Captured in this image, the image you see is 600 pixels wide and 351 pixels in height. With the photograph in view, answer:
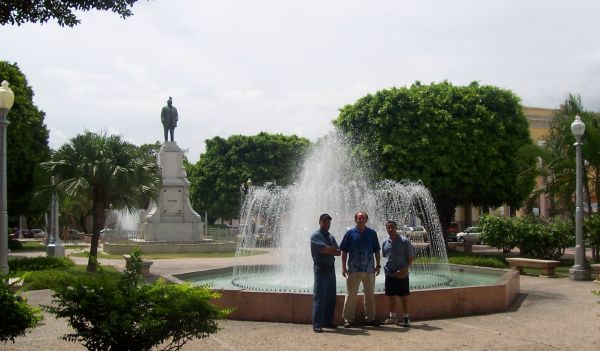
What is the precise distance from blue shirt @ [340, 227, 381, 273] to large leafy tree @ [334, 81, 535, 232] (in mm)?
18980

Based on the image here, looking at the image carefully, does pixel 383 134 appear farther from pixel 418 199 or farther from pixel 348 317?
pixel 348 317

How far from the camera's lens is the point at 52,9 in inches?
289

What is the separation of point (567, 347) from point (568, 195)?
13.6 meters

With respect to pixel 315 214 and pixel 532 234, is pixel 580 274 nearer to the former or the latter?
pixel 532 234

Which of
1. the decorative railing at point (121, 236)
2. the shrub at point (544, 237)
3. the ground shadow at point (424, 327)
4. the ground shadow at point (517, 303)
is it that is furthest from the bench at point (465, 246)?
the ground shadow at point (424, 327)

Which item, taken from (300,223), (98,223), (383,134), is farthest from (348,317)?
(383,134)

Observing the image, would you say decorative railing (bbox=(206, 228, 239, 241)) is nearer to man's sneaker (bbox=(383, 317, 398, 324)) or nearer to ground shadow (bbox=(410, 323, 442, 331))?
man's sneaker (bbox=(383, 317, 398, 324))

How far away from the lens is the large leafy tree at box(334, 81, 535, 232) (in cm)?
2769

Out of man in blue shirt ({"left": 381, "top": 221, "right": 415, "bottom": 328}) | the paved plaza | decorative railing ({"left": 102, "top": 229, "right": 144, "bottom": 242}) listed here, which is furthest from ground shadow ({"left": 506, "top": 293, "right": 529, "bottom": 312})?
decorative railing ({"left": 102, "top": 229, "right": 144, "bottom": 242})

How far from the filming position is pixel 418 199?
2611 cm

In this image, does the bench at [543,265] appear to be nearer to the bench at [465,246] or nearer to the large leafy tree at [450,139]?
the large leafy tree at [450,139]

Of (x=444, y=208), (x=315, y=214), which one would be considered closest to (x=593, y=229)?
(x=315, y=214)

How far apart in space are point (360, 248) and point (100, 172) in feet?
38.6

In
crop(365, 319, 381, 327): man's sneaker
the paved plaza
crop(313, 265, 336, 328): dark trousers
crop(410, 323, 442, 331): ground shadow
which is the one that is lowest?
the paved plaza
